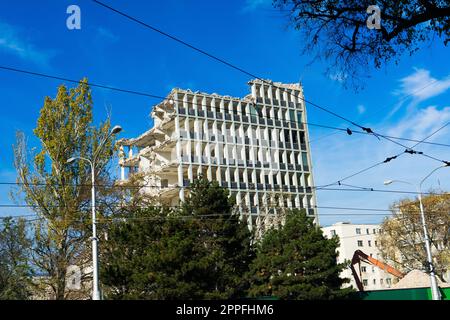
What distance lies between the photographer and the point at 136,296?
21172 millimetres

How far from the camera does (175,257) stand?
21234 millimetres

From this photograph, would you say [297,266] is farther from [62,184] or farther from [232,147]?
[232,147]

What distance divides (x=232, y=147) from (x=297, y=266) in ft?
99.8

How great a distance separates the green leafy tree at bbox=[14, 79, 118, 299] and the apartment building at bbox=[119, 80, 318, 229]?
21.4 meters

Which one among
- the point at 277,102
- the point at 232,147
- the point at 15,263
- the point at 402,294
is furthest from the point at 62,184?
the point at 277,102

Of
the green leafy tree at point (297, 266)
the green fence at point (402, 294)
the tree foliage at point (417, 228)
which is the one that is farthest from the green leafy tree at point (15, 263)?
the tree foliage at point (417, 228)

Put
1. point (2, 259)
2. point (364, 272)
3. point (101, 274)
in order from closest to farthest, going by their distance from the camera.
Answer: point (101, 274) < point (2, 259) < point (364, 272)

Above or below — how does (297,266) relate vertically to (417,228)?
below

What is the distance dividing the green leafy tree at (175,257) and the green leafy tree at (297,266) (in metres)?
1.10

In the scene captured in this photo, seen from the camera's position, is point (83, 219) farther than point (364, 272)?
No

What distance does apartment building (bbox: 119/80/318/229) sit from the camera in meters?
54.0
